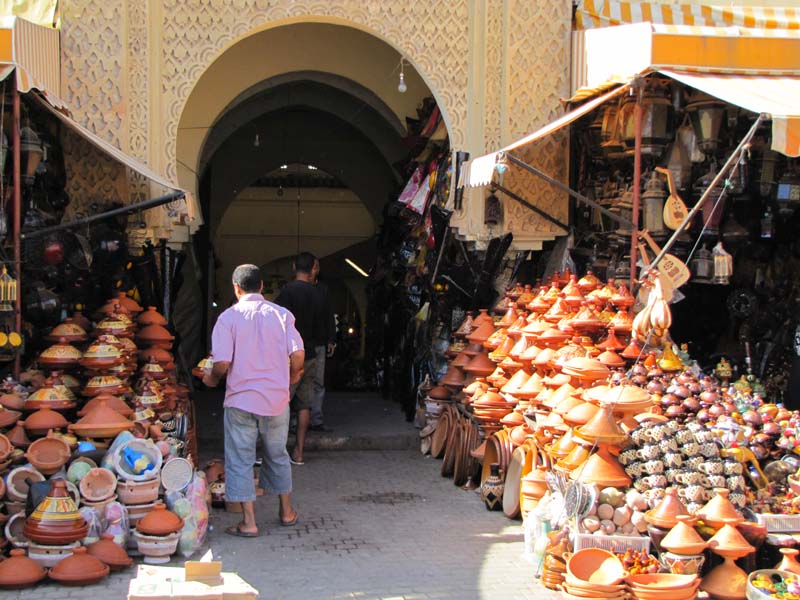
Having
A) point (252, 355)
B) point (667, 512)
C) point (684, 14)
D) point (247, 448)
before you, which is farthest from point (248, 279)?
point (684, 14)

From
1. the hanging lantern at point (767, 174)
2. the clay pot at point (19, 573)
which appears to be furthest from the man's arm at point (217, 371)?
the hanging lantern at point (767, 174)

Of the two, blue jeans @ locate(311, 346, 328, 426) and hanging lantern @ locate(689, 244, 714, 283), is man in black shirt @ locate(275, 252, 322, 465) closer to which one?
blue jeans @ locate(311, 346, 328, 426)

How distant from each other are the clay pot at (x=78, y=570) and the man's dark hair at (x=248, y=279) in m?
1.58

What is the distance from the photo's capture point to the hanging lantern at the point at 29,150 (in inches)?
227

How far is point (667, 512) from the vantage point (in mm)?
4188

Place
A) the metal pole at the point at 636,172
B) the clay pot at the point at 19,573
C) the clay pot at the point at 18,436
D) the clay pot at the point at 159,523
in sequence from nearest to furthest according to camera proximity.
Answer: the clay pot at the point at 19,573 < the clay pot at the point at 159,523 < the clay pot at the point at 18,436 < the metal pole at the point at 636,172

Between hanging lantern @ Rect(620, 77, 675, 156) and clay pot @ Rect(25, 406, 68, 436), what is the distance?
12.5 ft

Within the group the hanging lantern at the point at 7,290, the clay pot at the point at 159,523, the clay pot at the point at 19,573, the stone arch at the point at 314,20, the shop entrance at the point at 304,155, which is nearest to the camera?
the clay pot at the point at 19,573

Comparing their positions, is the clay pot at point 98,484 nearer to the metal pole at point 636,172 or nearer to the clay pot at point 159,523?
the clay pot at point 159,523

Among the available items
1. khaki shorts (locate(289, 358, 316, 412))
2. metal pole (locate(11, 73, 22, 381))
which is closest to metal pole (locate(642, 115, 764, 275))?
khaki shorts (locate(289, 358, 316, 412))

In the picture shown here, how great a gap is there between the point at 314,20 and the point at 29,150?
233 centimetres

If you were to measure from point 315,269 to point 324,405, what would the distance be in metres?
2.29

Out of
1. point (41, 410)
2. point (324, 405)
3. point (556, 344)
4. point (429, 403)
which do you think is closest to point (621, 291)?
point (556, 344)

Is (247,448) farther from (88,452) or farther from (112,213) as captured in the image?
(112,213)
